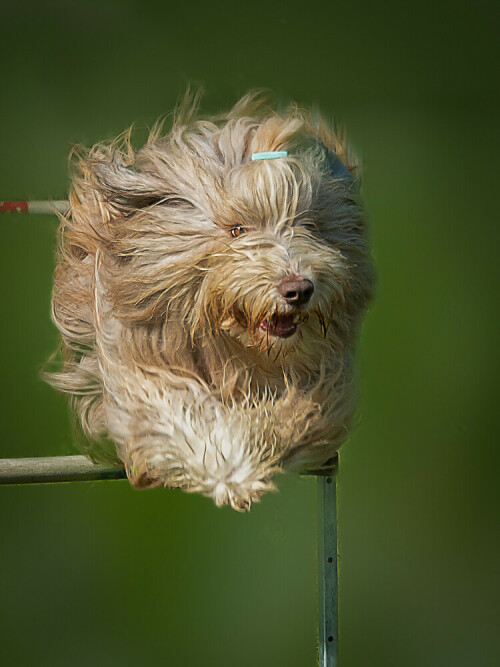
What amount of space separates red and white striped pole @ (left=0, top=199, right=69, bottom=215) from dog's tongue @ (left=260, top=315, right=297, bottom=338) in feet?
2.10

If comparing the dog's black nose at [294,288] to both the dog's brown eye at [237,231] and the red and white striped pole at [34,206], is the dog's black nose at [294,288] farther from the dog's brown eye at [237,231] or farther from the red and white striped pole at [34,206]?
the red and white striped pole at [34,206]

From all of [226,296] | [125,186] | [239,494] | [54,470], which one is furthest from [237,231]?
[54,470]

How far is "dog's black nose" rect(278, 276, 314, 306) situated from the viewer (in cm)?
139

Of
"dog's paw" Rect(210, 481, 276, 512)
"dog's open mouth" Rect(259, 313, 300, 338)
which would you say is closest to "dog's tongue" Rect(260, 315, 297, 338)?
"dog's open mouth" Rect(259, 313, 300, 338)

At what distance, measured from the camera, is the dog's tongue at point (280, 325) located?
145cm

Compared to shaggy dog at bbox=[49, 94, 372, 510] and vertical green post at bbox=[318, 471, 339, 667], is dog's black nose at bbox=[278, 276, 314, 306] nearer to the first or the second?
shaggy dog at bbox=[49, 94, 372, 510]

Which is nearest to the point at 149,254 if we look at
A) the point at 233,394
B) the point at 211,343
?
the point at 211,343

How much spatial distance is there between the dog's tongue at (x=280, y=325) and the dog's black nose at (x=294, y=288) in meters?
0.05

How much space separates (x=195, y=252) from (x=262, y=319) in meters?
0.19

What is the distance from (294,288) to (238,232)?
176 millimetres

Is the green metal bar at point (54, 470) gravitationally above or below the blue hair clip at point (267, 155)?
below

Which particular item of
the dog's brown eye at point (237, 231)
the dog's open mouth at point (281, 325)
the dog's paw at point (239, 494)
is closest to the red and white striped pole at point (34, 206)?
the dog's brown eye at point (237, 231)

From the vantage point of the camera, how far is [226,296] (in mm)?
1450

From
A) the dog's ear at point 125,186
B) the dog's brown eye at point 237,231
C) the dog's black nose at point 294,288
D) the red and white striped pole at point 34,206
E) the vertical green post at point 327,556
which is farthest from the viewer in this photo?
the red and white striped pole at point 34,206
